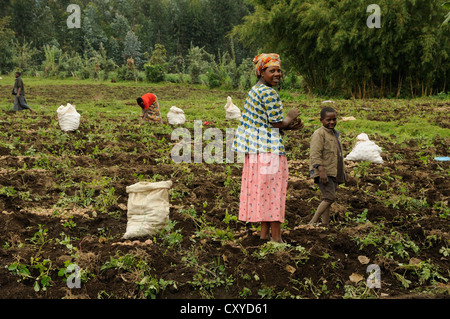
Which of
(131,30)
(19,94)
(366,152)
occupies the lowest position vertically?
(366,152)

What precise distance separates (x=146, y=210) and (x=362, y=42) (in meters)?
14.4

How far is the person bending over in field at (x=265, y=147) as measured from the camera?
3.46 meters

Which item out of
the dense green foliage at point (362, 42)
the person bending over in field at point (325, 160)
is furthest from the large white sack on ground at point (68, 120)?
the dense green foliage at point (362, 42)

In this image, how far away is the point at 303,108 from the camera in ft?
41.8

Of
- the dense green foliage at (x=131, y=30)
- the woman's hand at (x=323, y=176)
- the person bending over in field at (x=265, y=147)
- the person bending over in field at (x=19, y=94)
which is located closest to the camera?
the person bending over in field at (x=265, y=147)

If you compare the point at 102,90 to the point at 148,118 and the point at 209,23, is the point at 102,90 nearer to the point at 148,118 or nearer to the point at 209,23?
the point at 148,118

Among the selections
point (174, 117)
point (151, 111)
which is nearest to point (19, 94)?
point (151, 111)

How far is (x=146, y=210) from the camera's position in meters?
3.80

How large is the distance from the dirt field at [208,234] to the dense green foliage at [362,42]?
33.3ft

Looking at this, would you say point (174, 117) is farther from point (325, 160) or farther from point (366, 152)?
point (325, 160)

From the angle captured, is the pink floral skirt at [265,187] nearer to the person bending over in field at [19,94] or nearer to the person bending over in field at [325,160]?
the person bending over in field at [325,160]

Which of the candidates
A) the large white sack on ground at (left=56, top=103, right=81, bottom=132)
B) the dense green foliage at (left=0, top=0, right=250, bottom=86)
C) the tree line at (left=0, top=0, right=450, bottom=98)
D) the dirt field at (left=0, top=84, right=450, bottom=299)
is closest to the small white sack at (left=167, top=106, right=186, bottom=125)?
the large white sack on ground at (left=56, top=103, right=81, bottom=132)

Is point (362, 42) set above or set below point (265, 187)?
above

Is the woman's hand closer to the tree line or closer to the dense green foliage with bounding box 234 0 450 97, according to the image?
the tree line
